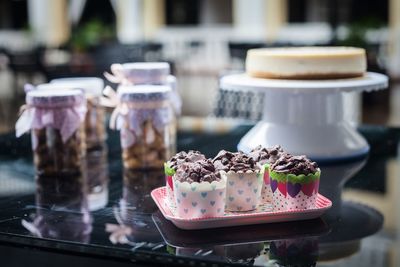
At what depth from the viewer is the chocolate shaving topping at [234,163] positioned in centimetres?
96

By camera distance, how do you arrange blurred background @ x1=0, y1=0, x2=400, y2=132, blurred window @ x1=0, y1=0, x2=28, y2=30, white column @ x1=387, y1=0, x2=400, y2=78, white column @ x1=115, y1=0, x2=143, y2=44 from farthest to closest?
blurred window @ x1=0, y1=0, x2=28, y2=30 → white column @ x1=115, y1=0, x2=143, y2=44 → white column @ x1=387, y1=0, x2=400, y2=78 → blurred background @ x1=0, y1=0, x2=400, y2=132

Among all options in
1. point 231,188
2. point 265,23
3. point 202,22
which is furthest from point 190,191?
point 202,22

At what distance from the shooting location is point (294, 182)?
949 millimetres

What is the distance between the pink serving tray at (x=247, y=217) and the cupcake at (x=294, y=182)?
0.01 metres

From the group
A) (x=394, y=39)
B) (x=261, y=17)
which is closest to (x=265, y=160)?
(x=394, y=39)

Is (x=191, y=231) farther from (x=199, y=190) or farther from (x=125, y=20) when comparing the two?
(x=125, y=20)

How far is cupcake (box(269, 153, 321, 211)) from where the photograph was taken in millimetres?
949

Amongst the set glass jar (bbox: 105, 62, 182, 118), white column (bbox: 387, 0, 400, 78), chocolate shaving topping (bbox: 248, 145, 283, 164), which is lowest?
white column (bbox: 387, 0, 400, 78)

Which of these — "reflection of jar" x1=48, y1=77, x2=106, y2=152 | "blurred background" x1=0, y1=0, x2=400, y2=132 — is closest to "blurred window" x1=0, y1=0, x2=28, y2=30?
"blurred background" x1=0, y1=0, x2=400, y2=132

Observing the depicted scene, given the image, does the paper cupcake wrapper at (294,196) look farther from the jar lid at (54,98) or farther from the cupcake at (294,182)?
the jar lid at (54,98)

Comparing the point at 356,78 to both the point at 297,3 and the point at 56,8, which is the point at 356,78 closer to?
the point at 297,3

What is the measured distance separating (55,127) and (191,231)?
50 centimetres

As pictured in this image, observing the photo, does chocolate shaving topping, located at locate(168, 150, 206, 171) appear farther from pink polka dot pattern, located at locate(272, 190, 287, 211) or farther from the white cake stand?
the white cake stand

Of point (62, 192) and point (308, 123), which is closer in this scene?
point (62, 192)
